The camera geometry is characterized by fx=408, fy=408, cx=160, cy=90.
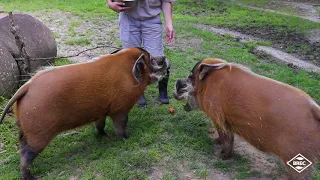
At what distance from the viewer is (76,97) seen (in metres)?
3.19

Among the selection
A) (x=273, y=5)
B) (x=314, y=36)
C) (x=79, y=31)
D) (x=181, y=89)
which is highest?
(x=181, y=89)

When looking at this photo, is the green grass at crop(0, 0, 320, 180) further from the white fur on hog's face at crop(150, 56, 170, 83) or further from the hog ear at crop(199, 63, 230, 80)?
the hog ear at crop(199, 63, 230, 80)

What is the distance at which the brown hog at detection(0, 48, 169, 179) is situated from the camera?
120 inches

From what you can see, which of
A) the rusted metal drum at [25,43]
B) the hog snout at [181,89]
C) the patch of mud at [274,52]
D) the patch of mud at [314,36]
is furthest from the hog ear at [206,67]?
the patch of mud at [314,36]

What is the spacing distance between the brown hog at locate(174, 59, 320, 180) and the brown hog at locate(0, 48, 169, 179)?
0.57 meters

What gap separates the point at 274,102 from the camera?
286cm

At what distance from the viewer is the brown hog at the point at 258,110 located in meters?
2.71

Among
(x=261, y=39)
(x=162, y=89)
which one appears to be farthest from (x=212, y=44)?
(x=162, y=89)

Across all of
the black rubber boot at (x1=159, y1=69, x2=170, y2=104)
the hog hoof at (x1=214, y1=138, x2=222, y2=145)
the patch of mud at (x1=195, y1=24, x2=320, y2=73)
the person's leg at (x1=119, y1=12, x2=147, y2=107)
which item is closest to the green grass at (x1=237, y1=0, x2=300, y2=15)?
the patch of mud at (x1=195, y1=24, x2=320, y2=73)

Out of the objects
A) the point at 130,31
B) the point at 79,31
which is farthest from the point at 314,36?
the point at 130,31

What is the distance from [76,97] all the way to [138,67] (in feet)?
2.23

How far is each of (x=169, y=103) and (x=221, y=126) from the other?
1321 mm

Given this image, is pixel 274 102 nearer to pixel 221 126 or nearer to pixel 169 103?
pixel 221 126

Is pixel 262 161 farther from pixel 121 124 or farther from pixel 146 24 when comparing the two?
pixel 146 24
